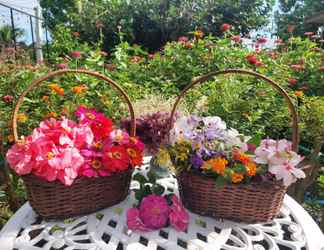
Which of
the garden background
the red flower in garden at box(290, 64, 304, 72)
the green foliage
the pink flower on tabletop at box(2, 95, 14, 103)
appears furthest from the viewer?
the green foliage

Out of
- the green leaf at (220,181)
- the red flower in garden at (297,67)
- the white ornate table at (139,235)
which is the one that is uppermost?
the red flower in garden at (297,67)

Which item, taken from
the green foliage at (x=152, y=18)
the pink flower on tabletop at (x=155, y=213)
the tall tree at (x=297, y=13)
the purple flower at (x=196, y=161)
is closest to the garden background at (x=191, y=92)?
the purple flower at (x=196, y=161)

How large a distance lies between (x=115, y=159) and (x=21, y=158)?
27 cm

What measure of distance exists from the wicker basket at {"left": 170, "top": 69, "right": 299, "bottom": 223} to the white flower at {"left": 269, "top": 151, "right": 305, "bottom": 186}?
0.12ft

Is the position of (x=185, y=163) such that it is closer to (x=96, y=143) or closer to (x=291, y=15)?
(x=96, y=143)

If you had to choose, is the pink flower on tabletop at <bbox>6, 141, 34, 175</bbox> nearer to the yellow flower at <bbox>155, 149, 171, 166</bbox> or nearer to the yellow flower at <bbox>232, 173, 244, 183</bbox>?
the yellow flower at <bbox>155, 149, 171, 166</bbox>

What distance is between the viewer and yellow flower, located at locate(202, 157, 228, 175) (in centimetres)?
90

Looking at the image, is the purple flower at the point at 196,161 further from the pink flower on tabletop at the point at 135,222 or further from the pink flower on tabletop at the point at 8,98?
the pink flower on tabletop at the point at 8,98

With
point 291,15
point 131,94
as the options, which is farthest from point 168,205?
point 291,15

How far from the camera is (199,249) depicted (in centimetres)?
84

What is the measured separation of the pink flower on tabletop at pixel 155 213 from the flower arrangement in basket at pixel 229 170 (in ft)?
0.39

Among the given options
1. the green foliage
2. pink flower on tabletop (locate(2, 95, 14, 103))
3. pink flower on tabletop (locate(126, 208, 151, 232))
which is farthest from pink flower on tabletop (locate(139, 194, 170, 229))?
the green foliage

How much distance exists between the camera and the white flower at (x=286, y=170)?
2.90 ft

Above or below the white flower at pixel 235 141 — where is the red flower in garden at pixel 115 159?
below
